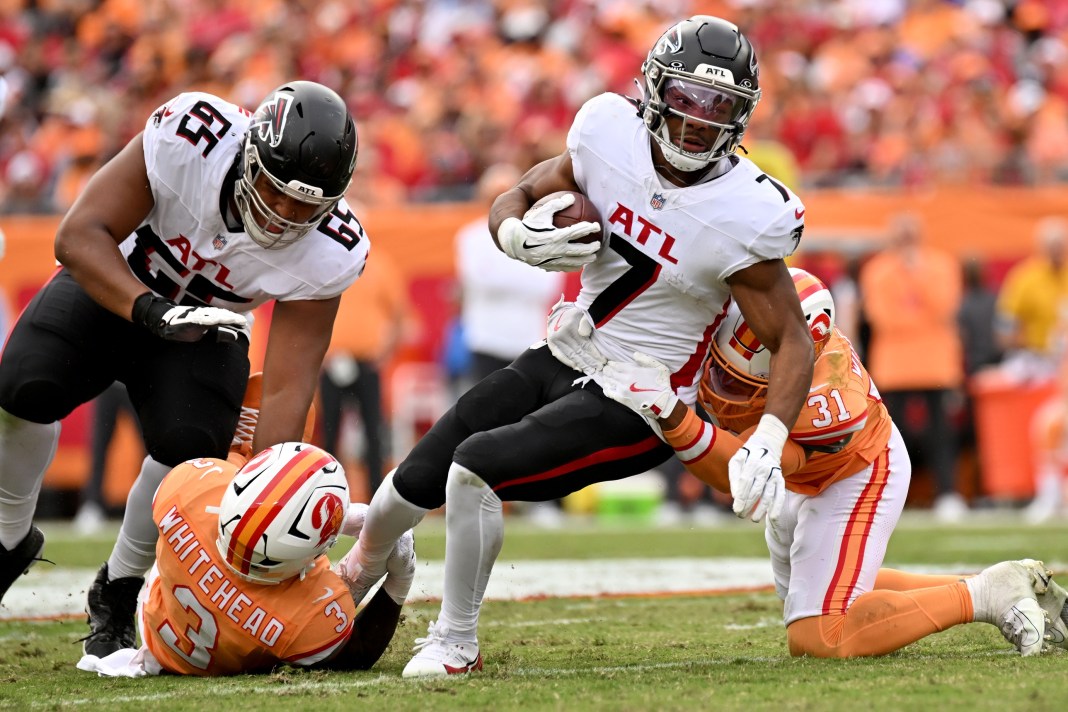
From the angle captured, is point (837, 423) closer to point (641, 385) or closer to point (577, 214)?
point (641, 385)

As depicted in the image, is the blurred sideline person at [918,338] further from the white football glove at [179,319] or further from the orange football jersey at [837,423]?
the white football glove at [179,319]

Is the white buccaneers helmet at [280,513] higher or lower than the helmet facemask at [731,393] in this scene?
higher

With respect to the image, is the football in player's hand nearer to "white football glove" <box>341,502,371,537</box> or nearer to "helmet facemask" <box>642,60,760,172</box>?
"helmet facemask" <box>642,60,760,172</box>

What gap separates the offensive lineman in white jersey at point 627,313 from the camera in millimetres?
3832

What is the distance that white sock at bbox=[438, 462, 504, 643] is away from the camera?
3811mm

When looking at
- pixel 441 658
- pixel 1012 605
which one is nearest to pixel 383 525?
pixel 441 658

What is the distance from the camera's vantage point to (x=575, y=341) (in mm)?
4023

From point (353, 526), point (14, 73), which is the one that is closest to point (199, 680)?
point (353, 526)

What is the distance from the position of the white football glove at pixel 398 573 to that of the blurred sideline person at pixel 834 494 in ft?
2.44

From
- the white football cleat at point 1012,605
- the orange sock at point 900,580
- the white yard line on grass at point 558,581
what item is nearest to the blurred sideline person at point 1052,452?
the white yard line on grass at point 558,581

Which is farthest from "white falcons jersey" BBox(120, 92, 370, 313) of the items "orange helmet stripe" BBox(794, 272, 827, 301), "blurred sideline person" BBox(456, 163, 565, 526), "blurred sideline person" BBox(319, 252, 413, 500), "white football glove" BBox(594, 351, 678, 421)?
"blurred sideline person" BBox(319, 252, 413, 500)

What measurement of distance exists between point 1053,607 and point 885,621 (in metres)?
0.46

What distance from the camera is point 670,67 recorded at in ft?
12.8

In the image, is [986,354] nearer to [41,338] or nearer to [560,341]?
[560,341]
